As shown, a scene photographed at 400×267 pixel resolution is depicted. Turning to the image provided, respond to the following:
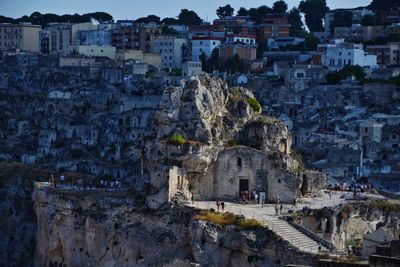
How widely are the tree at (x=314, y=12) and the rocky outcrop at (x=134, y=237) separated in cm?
7146

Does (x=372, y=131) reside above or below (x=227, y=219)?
above

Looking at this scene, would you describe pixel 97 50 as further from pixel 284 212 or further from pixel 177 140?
pixel 284 212

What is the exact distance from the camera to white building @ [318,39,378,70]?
84.1 m

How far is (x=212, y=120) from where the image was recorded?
43688mm

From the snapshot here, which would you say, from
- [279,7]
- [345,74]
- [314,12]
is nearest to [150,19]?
[279,7]

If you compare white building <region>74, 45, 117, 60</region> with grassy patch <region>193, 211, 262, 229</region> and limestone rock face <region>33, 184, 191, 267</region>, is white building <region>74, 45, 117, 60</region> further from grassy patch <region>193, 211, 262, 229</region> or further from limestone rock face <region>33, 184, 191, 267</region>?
grassy patch <region>193, 211, 262, 229</region>

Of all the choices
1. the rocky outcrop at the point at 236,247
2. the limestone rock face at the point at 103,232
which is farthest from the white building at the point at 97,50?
the rocky outcrop at the point at 236,247

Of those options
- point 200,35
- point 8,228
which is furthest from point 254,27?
point 8,228

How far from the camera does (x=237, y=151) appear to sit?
42188mm

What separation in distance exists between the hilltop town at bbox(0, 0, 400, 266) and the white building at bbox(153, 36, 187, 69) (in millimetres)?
144

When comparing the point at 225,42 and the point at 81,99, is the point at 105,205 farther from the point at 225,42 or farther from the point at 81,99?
the point at 225,42

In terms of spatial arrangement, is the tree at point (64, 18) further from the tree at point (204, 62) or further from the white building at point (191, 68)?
the white building at point (191, 68)

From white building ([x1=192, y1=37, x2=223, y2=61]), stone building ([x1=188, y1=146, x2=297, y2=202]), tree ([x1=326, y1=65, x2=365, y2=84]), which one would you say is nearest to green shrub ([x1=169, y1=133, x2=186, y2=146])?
stone building ([x1=188, y1=146, x2=297, y2=202])

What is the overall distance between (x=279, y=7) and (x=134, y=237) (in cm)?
7779
